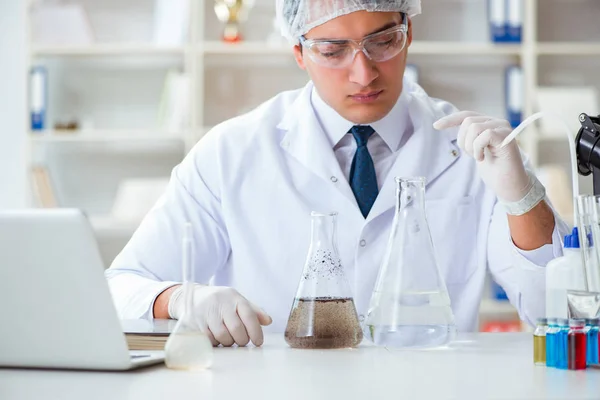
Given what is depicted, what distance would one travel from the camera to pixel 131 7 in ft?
12.9

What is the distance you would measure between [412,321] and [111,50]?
2829 mm

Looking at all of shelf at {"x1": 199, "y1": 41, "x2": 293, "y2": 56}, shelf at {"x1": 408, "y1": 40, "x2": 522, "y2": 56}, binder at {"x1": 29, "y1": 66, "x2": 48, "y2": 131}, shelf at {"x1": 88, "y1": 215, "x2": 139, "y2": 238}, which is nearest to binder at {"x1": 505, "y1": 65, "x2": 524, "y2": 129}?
shelf at {"x1": 408, "y1": 40, "x2": 522, "y2": 56}

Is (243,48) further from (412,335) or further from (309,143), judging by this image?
(412,335)

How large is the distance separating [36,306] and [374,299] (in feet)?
1.50

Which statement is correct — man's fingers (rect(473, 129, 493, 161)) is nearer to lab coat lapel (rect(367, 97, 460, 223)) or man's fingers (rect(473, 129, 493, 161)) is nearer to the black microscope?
the black microscope

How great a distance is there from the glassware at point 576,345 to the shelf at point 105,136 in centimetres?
283

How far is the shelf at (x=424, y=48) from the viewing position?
3.65m

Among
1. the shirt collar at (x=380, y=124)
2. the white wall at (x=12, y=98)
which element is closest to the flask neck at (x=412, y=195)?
the shirt collar at (x=380, y=124)

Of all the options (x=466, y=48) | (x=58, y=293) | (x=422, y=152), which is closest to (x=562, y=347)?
(x=58, y=293)

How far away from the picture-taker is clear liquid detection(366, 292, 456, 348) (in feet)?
3.84

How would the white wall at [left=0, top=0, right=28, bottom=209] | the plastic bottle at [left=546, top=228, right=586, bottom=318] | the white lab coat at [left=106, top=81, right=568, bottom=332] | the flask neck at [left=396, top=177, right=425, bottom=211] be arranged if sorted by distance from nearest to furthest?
the plastic bottle at [left=546, top=228, right=586, bottom=318] → the flask neck at [left=396, top=177, right=425, bottom=211] → the white lab coat at [left=106, top=81, right=568, bottom=332] → the white wall at [left=0, top=0, right=28, bottom=209]

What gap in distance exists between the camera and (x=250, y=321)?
49.0 inches

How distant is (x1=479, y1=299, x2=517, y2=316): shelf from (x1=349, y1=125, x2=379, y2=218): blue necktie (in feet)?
6.46

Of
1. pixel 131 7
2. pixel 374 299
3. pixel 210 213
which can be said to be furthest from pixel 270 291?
pixel 131 7
